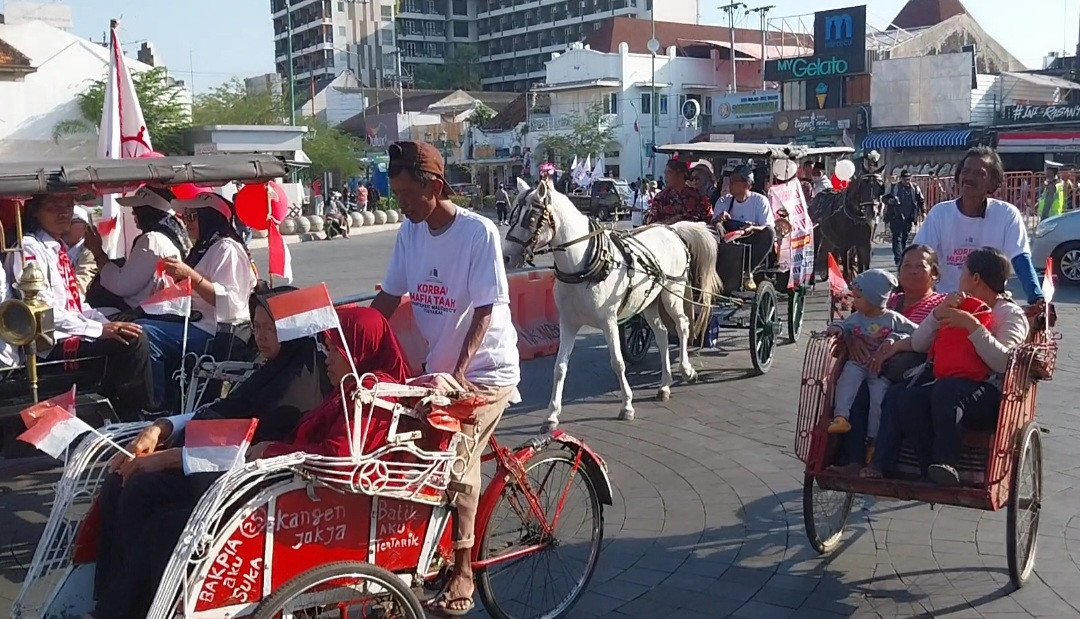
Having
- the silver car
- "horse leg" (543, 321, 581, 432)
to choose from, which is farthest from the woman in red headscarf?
the silver car

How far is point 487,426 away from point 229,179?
295cm

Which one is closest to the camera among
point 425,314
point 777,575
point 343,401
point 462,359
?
point 343,401

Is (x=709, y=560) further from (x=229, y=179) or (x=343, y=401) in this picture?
(x=229, y=179)

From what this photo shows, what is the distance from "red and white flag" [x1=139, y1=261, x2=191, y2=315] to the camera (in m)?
6.40

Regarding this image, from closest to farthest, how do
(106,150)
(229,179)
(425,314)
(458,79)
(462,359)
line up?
(462,359), (425,314), (229,179), (106,150), (458,79)

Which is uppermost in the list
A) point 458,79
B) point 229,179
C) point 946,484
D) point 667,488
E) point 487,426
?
point 458,79

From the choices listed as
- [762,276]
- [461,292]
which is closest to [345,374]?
[461,292]

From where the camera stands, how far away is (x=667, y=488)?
6590mm

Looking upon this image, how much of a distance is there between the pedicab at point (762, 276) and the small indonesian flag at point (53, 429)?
674cm

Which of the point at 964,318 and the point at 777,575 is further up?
the point at 964,318

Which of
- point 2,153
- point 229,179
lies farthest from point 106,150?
point 2,153

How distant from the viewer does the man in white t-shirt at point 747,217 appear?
33.9 ft

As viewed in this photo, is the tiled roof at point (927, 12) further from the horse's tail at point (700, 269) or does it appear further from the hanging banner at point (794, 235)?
the horse's tail at point (700, 269)

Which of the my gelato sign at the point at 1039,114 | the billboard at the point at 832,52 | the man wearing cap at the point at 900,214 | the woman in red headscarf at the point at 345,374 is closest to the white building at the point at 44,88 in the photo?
the man wearing cap at the point at 900,214
